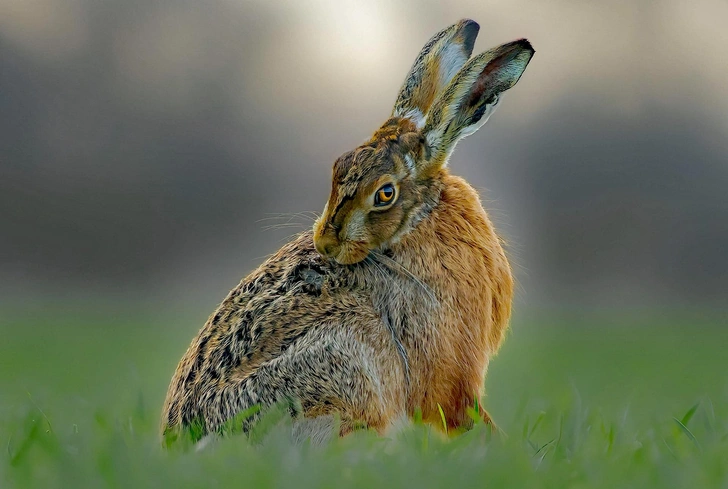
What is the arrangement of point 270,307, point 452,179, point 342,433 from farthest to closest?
point 452,179, point 270,307, point 342,433

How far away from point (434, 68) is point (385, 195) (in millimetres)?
1115

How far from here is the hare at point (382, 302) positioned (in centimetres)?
378

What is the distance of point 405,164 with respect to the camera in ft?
14.6

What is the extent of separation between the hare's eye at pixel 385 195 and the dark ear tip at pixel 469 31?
132 centimetres

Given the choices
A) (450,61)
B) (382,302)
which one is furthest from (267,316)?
(450,61)

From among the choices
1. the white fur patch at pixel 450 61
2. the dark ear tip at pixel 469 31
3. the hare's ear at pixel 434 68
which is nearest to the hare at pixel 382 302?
the hare's ear at pixel 434 68

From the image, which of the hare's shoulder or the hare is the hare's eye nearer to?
the hare

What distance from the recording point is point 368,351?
153 inches

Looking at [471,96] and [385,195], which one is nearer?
[385,195]

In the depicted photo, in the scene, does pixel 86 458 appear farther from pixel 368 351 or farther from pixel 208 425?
pixel 368 351

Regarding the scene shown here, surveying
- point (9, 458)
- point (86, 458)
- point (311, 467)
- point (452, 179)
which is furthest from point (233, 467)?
point (452, 179)

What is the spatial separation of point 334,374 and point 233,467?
1.10 meters

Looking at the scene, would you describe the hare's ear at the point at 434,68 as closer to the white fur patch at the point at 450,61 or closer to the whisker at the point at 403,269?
the white fur patch at the point at 450,61

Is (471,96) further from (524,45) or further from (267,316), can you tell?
(267,316)
